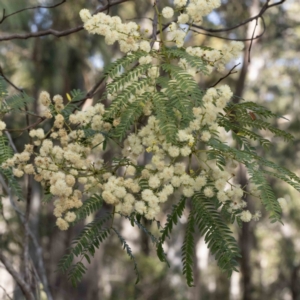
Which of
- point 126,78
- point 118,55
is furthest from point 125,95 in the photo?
point 118,55

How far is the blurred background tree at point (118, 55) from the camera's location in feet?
21.8

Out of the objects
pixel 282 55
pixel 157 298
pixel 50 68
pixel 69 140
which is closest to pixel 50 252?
pixel 157 298

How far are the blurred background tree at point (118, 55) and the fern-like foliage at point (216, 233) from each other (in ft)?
3.30

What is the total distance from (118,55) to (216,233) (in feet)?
28.5

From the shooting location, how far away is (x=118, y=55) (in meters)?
9.70

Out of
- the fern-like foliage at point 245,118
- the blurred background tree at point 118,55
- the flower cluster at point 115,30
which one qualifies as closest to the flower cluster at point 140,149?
the flower cluster at point 115,30

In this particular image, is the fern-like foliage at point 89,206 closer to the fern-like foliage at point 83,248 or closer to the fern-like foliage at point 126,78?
the fern-like foliage at point 83,248

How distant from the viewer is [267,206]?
1166mm

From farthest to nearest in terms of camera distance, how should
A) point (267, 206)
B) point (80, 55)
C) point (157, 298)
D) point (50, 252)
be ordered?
point (50, 252)
point (157, 298)
point (80, 55)
point (267, 206)

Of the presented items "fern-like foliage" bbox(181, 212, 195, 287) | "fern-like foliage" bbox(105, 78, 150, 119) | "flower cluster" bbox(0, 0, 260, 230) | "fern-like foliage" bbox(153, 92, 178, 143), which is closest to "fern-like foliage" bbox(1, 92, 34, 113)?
"flower cluster" bbox(0, 0, 260, 230)

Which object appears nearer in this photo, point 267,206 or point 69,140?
point 267,206

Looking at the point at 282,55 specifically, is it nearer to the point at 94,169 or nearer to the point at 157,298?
the point at 157,298

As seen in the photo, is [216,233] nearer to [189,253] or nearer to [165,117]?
[189,253]

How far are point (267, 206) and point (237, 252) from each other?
0.49 ft
